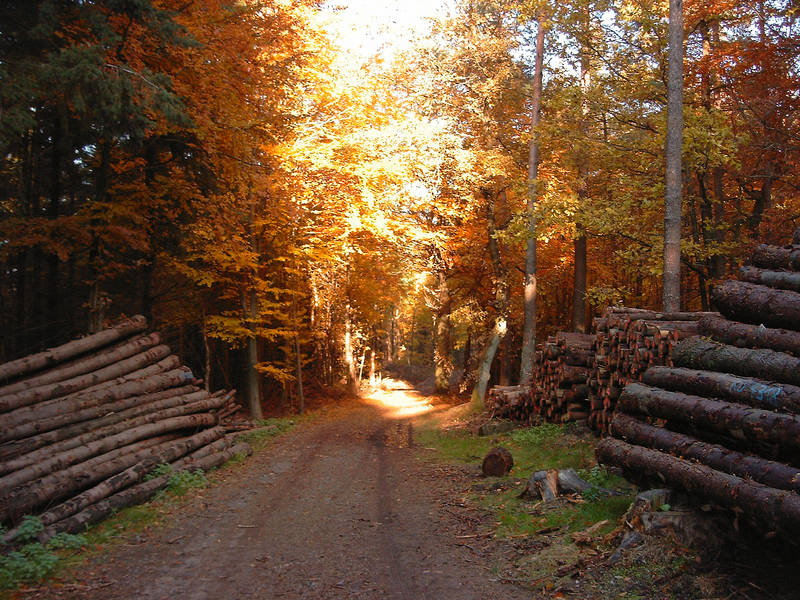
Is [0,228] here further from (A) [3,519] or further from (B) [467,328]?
(B) [467,328]

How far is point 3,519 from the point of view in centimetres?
723

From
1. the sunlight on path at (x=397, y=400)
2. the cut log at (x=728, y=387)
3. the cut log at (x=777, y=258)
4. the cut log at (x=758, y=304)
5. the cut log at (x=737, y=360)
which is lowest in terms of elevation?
the sunlight on path at (x=397, y=400)

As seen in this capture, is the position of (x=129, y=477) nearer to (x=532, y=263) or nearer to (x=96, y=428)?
(x=96, y=428)

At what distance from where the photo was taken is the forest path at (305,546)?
19.4 ft

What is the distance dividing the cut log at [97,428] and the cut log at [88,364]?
2.90ft

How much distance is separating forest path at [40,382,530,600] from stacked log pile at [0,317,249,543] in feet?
3.38

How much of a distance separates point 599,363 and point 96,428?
30.2 ft

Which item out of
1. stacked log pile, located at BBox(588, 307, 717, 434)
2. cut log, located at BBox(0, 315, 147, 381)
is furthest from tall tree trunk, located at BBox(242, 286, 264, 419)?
stacked log pile, located at BBox(588, 307, 717, 434)

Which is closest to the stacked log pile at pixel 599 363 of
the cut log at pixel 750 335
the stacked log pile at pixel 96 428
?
the cut log at pixel 750 335

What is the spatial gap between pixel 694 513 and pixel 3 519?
27.1 feet

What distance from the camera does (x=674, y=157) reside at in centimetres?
1271

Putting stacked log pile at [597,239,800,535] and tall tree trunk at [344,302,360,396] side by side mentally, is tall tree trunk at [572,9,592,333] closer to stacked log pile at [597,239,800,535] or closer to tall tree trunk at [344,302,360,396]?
stacked log pile at [597,239,800,535]

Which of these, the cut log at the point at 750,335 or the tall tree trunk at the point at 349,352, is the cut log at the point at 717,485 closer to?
the cut log at the point at 750,335

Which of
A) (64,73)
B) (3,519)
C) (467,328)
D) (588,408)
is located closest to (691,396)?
(588,408)
